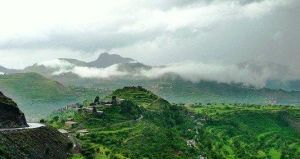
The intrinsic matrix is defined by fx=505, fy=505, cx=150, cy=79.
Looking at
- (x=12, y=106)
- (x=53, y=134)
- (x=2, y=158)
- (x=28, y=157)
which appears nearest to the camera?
(x=2, y=158)

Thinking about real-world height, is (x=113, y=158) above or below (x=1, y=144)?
below

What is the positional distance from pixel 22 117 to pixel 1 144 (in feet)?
174

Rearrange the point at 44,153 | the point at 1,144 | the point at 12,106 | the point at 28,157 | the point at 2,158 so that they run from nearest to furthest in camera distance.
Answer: the point at 2,158 → the point at 1,144 → the point at 28,157 → the point at 44,153 → the point at 12,106

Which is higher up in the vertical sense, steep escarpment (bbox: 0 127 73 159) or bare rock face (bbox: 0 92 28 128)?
bare rock face (bbox: 0 92 28 128)

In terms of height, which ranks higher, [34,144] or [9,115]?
[9,115]

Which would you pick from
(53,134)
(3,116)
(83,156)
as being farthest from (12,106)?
(83,156)

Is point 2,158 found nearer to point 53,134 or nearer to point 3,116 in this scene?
point 3,116

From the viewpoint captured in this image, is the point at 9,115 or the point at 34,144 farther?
the point at 9,115

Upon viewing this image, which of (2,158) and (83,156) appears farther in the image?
(83,156)

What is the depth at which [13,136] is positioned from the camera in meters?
150

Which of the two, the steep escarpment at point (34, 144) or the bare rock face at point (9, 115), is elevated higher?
the bare rock face at point (9, 115)

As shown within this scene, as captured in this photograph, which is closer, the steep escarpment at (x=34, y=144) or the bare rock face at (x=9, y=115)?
the steep escarpment at (x=34, y=144)

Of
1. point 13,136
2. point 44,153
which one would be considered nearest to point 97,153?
point 44,153

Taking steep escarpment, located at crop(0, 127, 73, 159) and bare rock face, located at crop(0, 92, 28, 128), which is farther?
bare rock face, located at crop(0, 92, 28, 128)
